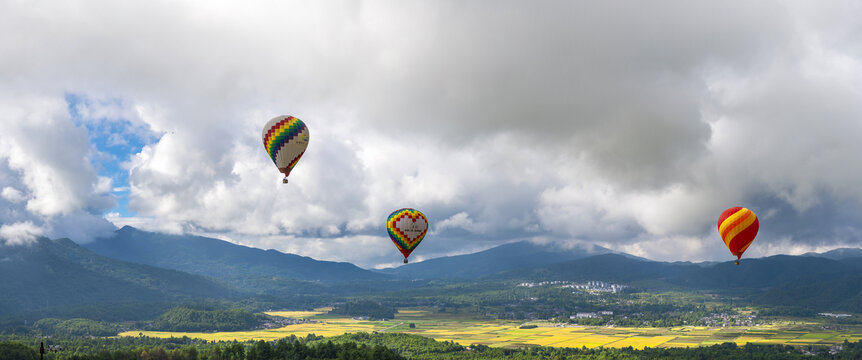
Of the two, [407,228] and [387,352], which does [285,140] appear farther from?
[387,352]

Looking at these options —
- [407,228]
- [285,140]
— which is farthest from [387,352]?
[285,140]

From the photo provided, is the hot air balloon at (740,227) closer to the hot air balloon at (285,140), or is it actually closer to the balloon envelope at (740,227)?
the balloon envelope at (740,227)

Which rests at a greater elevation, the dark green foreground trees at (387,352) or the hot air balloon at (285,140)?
the hot air balloon at (285,140)

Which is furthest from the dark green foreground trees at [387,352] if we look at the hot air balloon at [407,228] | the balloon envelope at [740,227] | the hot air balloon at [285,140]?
the balloon envelope at [740,227]

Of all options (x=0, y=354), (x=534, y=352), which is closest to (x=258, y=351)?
(x=0, y=354)

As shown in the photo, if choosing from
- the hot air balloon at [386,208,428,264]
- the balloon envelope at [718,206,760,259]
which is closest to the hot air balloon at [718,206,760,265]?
the balloon envelope at [718,206,760,259]

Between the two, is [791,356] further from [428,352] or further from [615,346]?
[428,352]

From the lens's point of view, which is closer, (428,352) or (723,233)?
(723,233)
